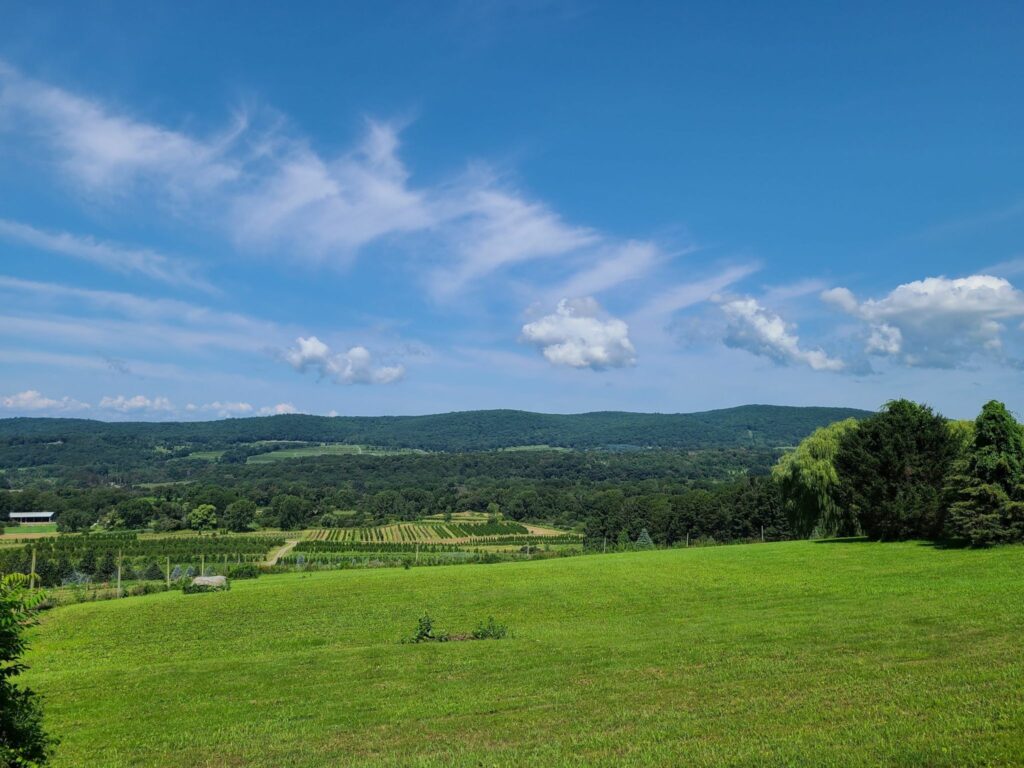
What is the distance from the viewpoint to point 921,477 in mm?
37281

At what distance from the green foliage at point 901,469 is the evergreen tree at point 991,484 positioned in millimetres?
4847

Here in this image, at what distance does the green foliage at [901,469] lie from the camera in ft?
119

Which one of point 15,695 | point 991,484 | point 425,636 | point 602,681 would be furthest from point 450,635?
point 991,484

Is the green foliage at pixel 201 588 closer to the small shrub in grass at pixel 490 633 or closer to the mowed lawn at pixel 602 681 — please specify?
the mowed lawn at pixel 602 681

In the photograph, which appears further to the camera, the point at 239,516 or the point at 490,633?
the point at 239,516

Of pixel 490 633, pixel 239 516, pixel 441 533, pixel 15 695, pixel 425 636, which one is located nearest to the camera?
pixel 15 695

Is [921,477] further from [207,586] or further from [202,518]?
[202,518]

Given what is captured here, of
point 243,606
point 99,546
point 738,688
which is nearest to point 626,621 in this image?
point 738,688

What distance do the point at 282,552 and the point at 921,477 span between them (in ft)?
312

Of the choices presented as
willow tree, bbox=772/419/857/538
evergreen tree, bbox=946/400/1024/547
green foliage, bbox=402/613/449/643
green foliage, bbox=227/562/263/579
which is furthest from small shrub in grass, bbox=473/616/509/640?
green foliage, bbox=227/562/263/579

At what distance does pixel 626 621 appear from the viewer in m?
22.0

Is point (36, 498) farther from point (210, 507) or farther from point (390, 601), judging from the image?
point (390, 601)

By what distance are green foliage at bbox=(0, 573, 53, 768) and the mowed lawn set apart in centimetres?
38

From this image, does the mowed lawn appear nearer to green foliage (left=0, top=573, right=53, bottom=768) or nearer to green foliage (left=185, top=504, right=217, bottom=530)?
green foliage (left=0, top=573, right=53, bottom=768)
